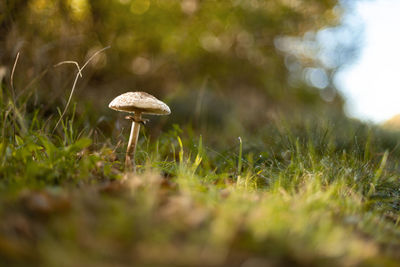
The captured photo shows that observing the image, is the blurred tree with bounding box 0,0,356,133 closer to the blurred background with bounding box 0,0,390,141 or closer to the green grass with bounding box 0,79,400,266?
the blurred background with bounding box 0,0,390,141

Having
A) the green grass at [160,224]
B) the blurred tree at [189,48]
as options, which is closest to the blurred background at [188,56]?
the blurred tree at [189,48]

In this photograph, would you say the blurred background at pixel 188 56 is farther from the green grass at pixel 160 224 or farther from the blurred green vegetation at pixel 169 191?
the green grass at pixel 160 224

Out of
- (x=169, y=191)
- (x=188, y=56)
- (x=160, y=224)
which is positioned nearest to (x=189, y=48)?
(x=188, y=56)

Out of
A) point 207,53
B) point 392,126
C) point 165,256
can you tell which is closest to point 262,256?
point 165,256

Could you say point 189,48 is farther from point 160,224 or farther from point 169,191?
point 160,224

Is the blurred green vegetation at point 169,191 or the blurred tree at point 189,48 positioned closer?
the blurred green vegetation at point 169,191

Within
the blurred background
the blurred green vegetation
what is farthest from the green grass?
the blurred background

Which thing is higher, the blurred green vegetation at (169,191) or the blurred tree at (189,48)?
the blurred tree at (189,48)
